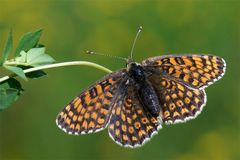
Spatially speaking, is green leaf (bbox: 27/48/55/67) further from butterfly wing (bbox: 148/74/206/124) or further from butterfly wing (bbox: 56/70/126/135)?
butterfly wing (bbox: 148/74/206/124)

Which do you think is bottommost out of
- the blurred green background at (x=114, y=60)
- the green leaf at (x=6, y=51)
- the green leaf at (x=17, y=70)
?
the green leaf at (x=17, y=70)

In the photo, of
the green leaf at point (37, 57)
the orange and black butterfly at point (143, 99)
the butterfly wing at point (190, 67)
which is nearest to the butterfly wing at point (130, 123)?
the orange and black butterfly at point (143, 99)

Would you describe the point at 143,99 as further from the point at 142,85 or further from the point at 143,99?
the point at 142,85

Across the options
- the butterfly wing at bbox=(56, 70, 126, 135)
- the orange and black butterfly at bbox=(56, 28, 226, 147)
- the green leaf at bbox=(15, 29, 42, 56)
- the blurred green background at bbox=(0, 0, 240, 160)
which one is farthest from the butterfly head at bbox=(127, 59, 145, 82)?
the blurred green background at bbox=(0, 0, 240, 160)

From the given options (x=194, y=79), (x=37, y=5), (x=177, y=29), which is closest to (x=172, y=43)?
(x=177, y=29)

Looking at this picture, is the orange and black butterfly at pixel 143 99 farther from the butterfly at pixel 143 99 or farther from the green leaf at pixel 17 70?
the green leaf at pixel 17 70

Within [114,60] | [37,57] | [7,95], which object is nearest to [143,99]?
[37,57]

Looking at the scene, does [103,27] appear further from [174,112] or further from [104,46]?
[174,112]
